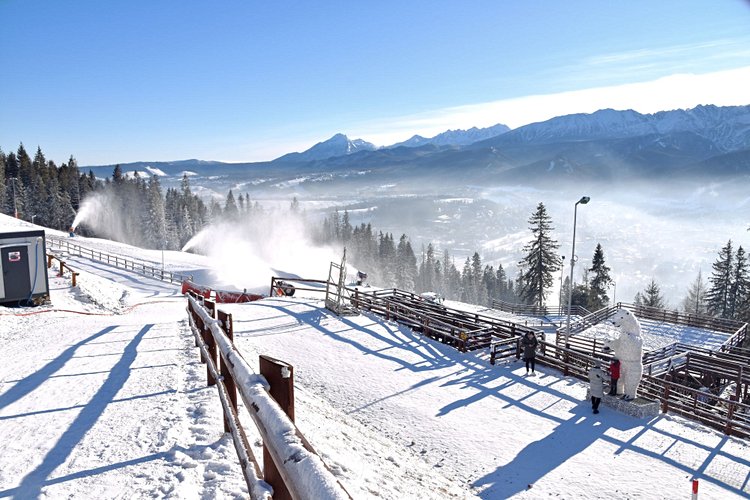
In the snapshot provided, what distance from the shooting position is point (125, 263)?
144ft

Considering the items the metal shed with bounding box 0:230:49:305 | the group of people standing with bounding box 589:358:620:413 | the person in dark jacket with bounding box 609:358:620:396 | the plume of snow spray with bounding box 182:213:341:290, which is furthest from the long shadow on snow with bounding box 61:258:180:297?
the person in dark jacket with bounding box 609:358:620:396

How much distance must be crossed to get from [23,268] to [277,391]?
22237 millimetres

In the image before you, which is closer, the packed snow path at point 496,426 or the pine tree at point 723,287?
the packed snow path at point 496,426

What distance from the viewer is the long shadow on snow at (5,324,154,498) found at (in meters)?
4.29

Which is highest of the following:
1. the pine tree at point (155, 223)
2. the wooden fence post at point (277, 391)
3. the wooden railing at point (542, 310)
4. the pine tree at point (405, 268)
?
the wooden fence post at point (277, 391)

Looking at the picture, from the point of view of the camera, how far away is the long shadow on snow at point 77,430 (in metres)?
4.29

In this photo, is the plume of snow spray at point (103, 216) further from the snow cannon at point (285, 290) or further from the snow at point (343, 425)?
the snow at point (343, 425)

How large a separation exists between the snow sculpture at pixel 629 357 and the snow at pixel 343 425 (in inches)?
33.7

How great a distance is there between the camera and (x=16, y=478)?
443cm

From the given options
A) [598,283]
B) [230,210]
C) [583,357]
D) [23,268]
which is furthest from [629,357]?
[230,210]

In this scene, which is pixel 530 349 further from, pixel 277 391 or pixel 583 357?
pixel 277 391

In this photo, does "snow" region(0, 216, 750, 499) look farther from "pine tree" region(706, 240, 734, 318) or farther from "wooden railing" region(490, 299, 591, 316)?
"pine tree" region(706, 240, 734, 318)

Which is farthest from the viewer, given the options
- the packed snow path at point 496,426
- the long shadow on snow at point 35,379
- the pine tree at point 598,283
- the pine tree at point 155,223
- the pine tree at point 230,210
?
the pine tree at point 230,210

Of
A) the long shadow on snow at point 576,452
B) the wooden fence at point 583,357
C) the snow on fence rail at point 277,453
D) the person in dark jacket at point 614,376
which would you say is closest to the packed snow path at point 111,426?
the snow on fence rail at point 277,453
